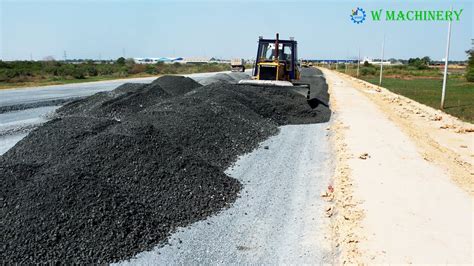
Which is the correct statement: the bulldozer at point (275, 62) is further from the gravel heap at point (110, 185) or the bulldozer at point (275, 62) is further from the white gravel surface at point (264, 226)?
the white gravel surface at point (264, 226)

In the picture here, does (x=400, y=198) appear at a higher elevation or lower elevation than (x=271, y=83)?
lower

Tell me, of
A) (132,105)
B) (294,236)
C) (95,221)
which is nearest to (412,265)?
(294,236)

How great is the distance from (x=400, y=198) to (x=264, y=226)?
1.97m

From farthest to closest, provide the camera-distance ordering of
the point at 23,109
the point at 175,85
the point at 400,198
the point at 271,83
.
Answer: the point at 175,85 → the point at 23,109 → the point at 271,83 → the point at 400,198

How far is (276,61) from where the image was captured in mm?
15977

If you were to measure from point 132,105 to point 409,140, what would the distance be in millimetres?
8200

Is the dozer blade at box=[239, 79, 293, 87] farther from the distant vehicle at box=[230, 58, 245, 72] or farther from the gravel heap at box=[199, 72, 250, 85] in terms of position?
the gravel heap at box=[199, 72, 250, 85]

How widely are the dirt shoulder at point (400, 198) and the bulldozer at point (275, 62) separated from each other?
4.91m

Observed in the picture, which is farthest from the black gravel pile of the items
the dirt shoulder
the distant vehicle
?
the dirt shoulder

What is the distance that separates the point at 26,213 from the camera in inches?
190

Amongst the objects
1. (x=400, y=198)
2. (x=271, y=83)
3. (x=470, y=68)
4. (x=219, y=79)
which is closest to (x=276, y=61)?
(x=271, y=83)

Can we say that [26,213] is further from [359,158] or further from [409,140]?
[409,140]

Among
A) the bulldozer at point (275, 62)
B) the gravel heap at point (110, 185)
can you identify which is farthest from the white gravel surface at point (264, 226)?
the bulldozer at point (275, 62)

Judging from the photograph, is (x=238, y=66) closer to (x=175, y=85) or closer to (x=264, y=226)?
(x=175, y=85)
